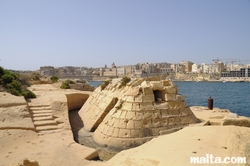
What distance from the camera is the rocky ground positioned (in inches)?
199

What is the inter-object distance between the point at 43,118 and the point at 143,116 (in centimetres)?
562

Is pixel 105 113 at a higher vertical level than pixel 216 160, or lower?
lower

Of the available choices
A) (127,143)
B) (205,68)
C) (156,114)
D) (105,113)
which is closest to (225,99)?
(156,114)

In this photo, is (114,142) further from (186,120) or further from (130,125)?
(186,120)

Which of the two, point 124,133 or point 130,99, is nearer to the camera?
point 124,133

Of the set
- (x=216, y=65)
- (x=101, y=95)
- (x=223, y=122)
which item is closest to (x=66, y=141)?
(x=101, y=95)

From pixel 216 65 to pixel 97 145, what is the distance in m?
115

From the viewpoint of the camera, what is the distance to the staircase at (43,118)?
934 cm

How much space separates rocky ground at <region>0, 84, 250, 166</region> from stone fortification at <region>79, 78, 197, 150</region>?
104 cm

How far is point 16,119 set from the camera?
9039 millimetres

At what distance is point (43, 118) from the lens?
10.2 metres

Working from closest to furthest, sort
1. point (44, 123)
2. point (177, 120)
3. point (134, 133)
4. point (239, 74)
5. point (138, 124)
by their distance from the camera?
point (134, 133), point (138, 124), point (177, 120), point (44, 123), point (239, 74)

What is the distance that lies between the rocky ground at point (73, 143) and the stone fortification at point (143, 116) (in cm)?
104

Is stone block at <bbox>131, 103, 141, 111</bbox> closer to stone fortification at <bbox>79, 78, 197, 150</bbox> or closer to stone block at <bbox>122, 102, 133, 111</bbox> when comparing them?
Answer: stone fortification at <bbox>79, 78, 197, 150</bbox>
